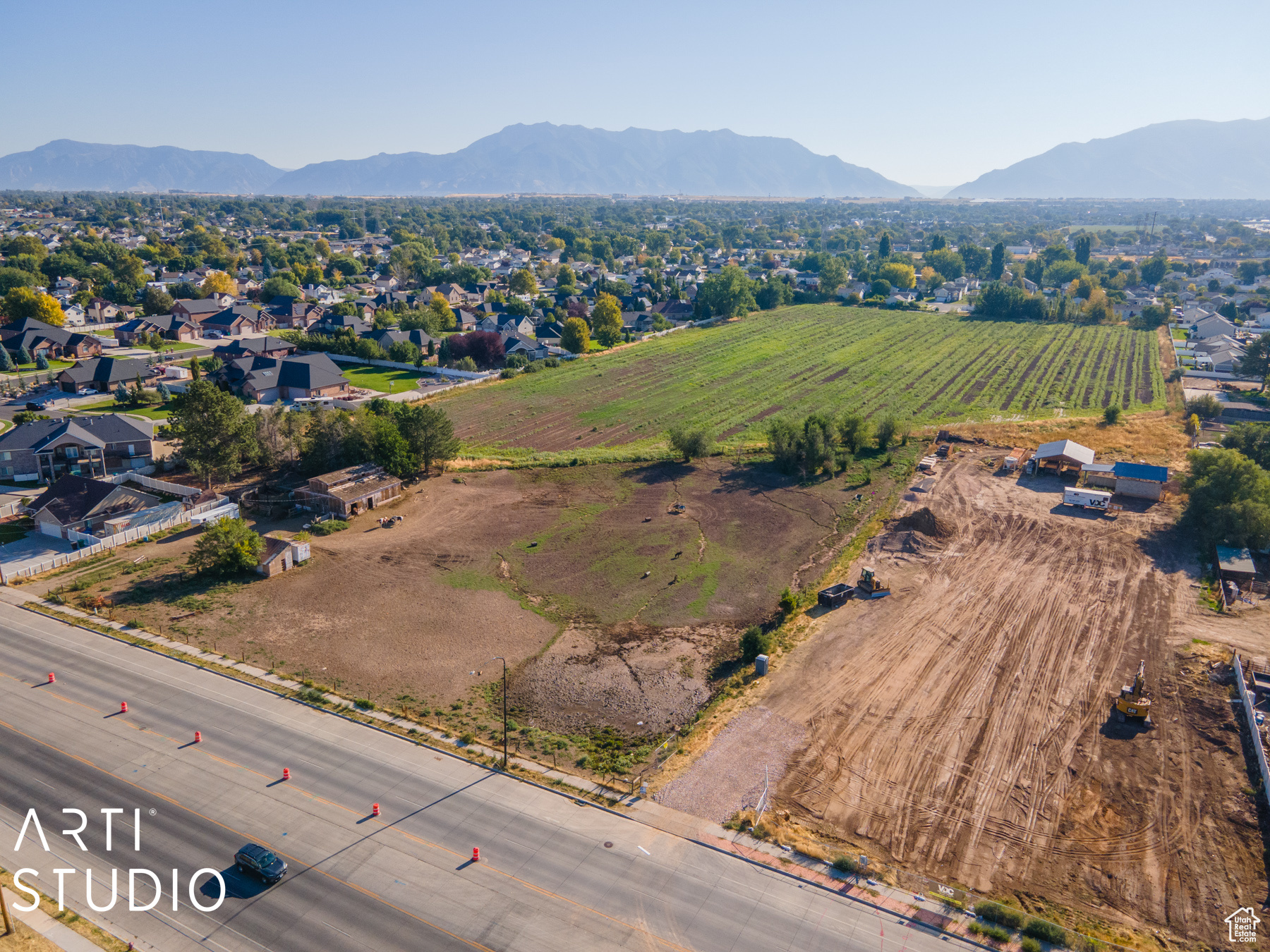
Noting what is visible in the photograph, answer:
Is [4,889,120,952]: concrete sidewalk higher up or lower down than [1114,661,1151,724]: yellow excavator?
lower down

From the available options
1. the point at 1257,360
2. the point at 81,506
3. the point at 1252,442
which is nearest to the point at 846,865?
the point at 81,506

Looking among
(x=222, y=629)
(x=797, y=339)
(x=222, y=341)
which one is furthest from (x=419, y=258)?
(x=222, y=629)

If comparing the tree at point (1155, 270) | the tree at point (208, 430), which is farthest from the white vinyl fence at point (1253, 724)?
the tree at point (1155, 270)

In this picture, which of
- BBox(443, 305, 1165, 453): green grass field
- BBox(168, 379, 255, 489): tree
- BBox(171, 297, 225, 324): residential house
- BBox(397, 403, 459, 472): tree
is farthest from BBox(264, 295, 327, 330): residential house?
BBox(397, 403, 459, 472): tree

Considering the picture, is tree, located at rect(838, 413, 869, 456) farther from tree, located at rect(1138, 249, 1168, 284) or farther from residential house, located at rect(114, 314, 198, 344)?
tree, located at rect(1138, 249, 1168, 284)

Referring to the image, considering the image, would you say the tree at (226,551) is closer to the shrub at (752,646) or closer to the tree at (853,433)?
the shrub at (752,646)

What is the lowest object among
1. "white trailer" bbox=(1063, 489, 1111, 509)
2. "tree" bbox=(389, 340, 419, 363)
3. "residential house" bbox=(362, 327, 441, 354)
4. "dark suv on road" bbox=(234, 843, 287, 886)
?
"dark suv on road" bbox=(234, 843, 287, 886)

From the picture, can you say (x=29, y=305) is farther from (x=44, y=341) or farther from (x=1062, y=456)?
(x=1062, y=456)

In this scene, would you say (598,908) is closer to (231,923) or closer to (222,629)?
(231,923)
